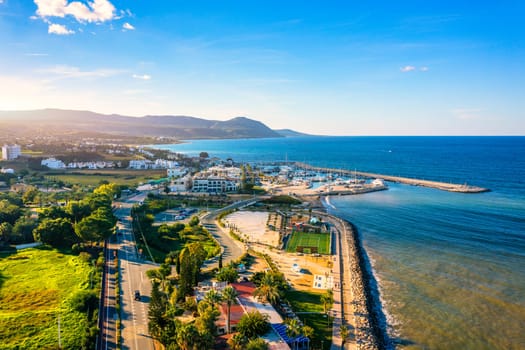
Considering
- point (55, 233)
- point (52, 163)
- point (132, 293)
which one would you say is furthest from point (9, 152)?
point (132, 293)

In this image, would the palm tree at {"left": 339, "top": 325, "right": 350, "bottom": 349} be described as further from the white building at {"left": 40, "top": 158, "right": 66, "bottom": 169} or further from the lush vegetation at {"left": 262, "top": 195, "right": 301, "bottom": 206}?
the white building at {"left": 40, "top": 158, "right": 66, "bottom": 169}

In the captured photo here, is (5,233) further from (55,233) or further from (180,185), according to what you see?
(180,185)

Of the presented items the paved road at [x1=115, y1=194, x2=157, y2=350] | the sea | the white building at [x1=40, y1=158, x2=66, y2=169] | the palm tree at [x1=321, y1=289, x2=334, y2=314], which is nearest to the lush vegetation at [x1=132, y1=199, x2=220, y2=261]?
the paved road at [x1=115, y1=194, x2=157, y2=350]

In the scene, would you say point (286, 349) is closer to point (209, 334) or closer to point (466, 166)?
point (209, 334)

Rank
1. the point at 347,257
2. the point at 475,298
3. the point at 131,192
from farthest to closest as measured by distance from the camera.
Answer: the point at 131,192
the point at 347,257
the point at 475,298

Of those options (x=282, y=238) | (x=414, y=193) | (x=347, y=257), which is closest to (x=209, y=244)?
(x=282, y=238)

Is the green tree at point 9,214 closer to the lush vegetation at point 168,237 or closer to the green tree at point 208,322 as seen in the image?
the lush vegetation at point 168,237

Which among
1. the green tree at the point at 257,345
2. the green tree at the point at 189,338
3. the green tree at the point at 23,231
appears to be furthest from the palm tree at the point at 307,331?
the green tree at the point at 23,231

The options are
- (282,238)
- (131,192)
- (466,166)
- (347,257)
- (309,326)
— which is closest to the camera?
(309,326)
